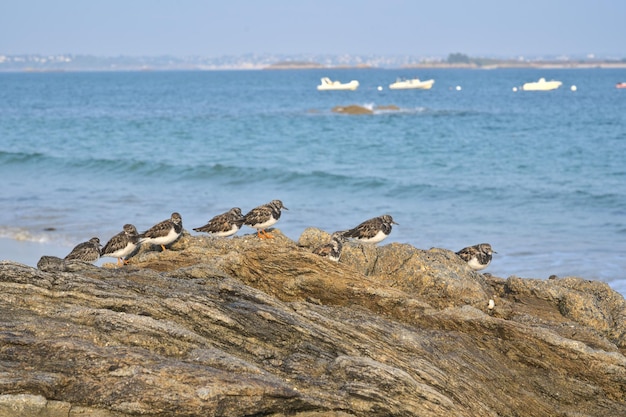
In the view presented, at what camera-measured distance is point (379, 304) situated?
10492 millimetres

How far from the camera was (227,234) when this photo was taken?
14.2 meters

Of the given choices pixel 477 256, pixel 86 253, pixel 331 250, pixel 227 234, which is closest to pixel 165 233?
pixel 86 253

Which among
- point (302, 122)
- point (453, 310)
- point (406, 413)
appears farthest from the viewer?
point (302, 122)

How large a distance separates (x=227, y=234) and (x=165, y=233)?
1.47 meters

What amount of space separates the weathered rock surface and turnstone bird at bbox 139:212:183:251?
3.99 ft

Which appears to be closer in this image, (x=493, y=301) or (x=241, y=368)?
(x=241, y=368)

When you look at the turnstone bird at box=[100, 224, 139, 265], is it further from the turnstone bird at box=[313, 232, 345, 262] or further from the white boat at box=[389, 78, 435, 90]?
the white boat at box=[389, 78, 435, 90]

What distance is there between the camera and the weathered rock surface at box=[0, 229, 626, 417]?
23.6ft

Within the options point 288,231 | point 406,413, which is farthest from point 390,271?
point 288,231

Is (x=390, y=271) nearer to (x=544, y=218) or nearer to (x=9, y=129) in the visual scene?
(x=544, y=218)

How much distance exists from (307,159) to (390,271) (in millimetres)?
31949

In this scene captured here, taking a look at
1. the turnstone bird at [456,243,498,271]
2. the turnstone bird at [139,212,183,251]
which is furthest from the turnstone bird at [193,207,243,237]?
the turnstone bird at [456,243,498,271]

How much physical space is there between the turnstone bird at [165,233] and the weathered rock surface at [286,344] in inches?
47.9

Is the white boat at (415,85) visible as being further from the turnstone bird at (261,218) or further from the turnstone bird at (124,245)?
the turnstone bird at (124,245)
